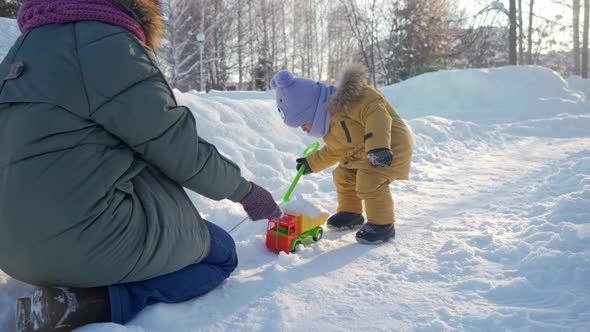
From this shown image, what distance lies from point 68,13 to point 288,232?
4.66 ft

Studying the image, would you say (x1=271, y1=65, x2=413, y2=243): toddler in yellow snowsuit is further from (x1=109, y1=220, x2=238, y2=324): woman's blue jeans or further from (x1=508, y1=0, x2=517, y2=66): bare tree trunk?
(x1=508, y1=0, x2=517, y2=66): bare tree trunk

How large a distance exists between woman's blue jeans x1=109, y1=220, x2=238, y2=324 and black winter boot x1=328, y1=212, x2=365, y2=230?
91cm

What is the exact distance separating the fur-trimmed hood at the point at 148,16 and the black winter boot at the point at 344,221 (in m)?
1.56

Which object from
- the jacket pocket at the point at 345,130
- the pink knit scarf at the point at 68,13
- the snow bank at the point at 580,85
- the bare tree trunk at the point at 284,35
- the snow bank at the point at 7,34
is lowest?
the snow bank at the point at 580,85

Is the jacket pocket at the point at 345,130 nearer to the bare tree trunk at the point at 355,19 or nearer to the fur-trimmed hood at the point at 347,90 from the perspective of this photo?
the fur-trimmed hood at the point at 347,90

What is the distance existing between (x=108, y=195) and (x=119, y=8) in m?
0.67

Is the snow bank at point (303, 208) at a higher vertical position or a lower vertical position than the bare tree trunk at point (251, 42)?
lower

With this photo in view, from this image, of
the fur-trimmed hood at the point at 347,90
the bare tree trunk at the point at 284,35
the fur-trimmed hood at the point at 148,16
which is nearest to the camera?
the fur-trimmed hood at the point at 148,16

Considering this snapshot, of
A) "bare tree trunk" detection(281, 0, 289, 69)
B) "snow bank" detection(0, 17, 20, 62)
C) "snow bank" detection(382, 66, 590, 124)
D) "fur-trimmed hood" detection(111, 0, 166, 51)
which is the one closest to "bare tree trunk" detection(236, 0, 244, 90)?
"bare tree trunk" detection(281, 0, 289, 69)

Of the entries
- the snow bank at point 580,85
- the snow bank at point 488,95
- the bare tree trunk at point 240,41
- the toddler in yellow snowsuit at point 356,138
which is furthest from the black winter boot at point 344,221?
the bare tree trunk at point 240,41

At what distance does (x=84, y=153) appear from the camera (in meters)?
1.30

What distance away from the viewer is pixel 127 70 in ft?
4.41

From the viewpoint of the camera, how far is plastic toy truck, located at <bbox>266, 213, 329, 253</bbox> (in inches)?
87.0

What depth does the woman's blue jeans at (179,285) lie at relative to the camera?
148cm
